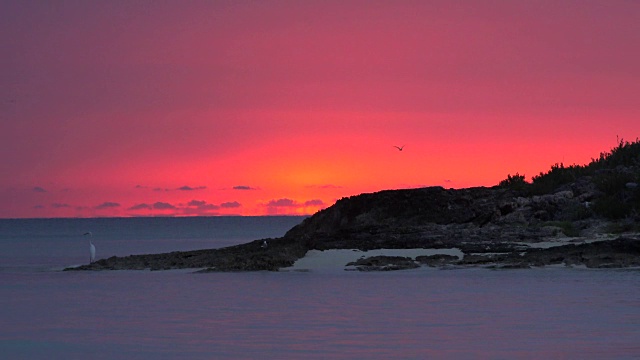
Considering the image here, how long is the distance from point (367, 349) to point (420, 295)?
827 cm

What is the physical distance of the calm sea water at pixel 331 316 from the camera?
16656 mm

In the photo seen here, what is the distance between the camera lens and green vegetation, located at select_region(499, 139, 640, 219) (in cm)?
3798

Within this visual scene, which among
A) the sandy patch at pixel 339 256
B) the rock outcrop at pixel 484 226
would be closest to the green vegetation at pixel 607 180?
the rock outcrop at pixel 484 226

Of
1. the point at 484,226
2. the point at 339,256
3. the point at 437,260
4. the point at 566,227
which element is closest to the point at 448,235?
the point at 484,226

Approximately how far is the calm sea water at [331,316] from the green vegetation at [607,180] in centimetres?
915

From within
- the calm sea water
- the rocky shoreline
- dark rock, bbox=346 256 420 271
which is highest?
the rocky shoreline

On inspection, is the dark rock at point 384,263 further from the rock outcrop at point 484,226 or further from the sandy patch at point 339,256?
the sandy patch at point 339,256

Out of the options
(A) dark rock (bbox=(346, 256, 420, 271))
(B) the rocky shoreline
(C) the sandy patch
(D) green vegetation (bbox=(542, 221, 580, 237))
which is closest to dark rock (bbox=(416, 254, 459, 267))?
(B) the rocky shoreline

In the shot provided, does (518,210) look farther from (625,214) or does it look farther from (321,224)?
(321,224)

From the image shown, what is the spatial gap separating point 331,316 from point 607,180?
73.4 ft

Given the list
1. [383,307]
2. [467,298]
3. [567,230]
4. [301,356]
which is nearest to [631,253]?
[567,230]

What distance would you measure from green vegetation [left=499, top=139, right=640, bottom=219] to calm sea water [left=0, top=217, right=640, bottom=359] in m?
9.15

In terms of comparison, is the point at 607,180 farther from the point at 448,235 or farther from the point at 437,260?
the point at 437,260

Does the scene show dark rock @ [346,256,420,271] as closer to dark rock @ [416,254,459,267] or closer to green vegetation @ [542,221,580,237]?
dark rock @ [416,254,459,267]
